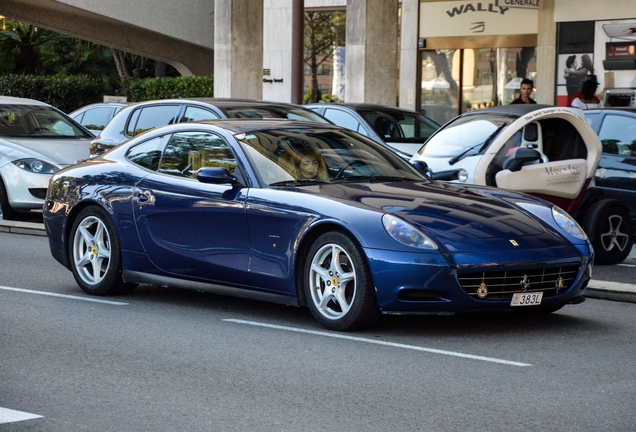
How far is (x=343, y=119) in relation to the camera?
16.5 metres

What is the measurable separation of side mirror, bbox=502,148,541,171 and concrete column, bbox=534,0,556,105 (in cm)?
1414

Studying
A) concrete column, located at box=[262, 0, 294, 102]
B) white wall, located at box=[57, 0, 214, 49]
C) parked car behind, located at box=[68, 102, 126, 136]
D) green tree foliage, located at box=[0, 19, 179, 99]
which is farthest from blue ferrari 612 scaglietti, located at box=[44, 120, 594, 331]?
green tree foliage, located at box=[0, 19, 179, 99]

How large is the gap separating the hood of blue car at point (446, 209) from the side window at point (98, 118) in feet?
47.0

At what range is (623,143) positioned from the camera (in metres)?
14.1

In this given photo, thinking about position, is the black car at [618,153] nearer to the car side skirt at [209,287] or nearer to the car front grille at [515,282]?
the car front grille at [515,282]

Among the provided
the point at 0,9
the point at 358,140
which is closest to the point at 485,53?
the point at 0,9

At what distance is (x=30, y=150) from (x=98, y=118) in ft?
21.4

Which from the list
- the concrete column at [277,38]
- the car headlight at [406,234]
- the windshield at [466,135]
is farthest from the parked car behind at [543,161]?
the concrete column at [277,38]

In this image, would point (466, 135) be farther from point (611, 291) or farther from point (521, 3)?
point (521, 3)

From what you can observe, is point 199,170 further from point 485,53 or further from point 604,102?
point 485,53

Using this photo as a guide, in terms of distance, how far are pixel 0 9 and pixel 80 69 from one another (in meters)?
10.4

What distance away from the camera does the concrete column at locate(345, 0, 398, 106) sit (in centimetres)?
2320

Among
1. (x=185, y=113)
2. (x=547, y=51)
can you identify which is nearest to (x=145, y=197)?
(x=185, y=113)

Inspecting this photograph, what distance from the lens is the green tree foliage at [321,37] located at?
3269 centimetres
